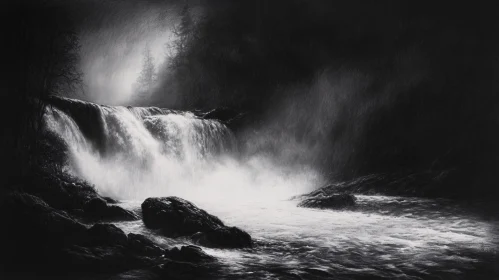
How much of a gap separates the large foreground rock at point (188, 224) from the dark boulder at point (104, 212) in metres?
1.27

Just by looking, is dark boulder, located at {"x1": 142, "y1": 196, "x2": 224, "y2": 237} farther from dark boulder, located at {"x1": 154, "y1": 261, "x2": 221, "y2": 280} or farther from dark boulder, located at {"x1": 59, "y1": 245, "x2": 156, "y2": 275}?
dark boulder, located at {"x1": 154, "y1": 261, "x2": 221, "y2": 280}

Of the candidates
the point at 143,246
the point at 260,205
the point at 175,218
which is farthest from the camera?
the point at 260,205

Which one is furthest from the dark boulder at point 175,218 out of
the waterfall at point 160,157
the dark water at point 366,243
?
the waterfall at point 160,157

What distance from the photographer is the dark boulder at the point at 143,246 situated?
9.38m

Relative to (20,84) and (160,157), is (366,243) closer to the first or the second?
(20,84)

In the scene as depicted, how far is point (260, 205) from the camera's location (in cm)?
2288

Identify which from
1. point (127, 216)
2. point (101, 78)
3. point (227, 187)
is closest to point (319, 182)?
point (227, 187)

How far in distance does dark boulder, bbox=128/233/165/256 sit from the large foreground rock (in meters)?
1.72

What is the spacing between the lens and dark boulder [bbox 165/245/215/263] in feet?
29.8

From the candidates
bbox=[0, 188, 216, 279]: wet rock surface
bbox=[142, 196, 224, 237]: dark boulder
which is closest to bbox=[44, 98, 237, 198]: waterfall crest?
bbox=[142, 196, 224, 237]: dark boulder

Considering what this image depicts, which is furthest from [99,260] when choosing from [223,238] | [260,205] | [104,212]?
[260,205]

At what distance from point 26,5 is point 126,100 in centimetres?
4085

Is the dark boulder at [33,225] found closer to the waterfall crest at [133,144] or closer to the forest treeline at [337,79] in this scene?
the forest treeline at [337,79]

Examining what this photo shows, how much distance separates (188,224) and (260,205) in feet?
37.0
